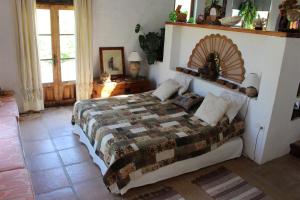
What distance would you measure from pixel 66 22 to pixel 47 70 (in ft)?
3.00

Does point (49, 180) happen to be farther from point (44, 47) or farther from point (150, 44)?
point (150, 44)

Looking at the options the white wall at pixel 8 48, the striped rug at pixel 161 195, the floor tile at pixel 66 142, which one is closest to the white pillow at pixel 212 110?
the striped rug at pixel 161 195

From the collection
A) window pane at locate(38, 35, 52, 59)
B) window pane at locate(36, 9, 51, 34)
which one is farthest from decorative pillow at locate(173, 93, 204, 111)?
window pane at locate(36, 9, 51, 34)

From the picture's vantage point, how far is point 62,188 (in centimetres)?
301

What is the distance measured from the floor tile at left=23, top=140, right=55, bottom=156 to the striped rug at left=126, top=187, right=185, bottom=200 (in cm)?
154

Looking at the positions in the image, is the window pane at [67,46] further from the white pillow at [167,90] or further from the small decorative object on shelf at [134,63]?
the white pillow at [167,90]

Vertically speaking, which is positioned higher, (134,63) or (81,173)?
(134,63)

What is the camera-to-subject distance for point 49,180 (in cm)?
313

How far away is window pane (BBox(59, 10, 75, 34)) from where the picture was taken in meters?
4.74

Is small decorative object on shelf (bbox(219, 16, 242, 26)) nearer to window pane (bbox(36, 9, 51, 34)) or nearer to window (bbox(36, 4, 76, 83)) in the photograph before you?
window (bbox(36, 4, 76, 83))

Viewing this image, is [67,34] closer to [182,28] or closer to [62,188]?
[182,28]

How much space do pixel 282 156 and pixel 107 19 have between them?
147 inches

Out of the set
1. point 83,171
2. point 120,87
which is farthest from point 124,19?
point 83,171

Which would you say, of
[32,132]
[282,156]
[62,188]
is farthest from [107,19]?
[282,156]
